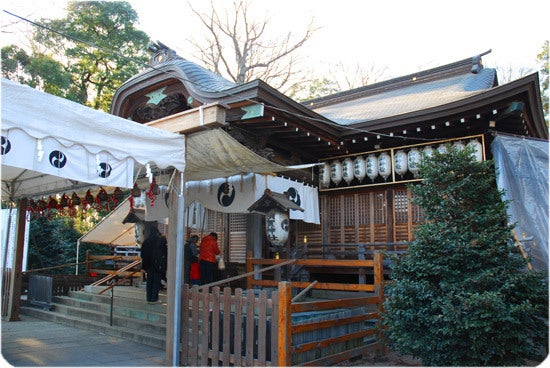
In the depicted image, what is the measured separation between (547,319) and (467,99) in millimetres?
4860

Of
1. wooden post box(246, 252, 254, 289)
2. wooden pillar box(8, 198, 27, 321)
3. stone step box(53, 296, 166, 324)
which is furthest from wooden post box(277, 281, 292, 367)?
wooden pillar box(8, 198, 27, 321)

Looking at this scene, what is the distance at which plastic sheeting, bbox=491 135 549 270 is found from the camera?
7.07 m

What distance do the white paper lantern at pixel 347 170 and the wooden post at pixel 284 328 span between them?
18.3 feet

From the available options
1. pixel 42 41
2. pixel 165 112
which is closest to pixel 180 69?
pixel 165 112

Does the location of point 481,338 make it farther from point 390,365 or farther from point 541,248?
point 541,248

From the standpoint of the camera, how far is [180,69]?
9219mm

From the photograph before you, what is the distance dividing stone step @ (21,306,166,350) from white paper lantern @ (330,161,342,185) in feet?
18.6

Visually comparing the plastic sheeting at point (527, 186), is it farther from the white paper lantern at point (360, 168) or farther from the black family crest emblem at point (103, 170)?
the black family crest emblem at point (103, 170)

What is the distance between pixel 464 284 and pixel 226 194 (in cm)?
532

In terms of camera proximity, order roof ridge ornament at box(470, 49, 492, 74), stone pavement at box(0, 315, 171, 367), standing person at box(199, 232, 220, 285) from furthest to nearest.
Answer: roof ridge ornament at box(470, 49, 492, 74) → standing person at box(199, 232, 220, 285) → stone pavement at box(0, 315, 171, 367)

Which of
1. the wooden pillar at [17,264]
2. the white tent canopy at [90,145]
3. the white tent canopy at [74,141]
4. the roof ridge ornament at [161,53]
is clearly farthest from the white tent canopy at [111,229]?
the white tent canopy at [74,141]

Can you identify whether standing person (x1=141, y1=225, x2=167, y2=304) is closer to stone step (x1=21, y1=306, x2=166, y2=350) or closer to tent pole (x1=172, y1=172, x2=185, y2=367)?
stone step (x1=21, y1=306, x2=166, y2=350)

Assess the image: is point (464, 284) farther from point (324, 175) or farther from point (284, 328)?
point (324, 175)

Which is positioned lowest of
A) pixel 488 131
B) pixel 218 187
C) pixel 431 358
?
pixel 431 358
